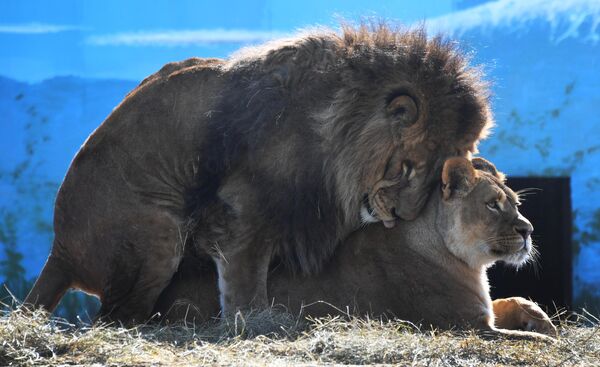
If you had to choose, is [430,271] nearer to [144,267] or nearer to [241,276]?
Answer: [241,276]

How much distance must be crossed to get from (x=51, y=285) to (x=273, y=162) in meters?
1.36

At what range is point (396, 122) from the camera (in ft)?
17.0

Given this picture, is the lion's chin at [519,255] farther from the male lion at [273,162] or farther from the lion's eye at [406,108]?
the lion's eye at [406,108]

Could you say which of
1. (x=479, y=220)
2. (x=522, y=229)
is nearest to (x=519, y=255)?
(x=522, y=229)

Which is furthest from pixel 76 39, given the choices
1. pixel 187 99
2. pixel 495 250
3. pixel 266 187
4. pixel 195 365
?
pixel 195 365

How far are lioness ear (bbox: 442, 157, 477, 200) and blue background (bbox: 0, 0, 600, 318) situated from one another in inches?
107

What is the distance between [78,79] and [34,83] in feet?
1.08

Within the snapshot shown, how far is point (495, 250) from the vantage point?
5.14m

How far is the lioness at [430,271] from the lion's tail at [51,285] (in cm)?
58

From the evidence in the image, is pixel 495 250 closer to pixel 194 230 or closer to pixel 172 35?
pixel 194 230

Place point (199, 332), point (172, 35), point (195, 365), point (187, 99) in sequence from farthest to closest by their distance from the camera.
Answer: point (172, 35)
point (187, 99)
point (199, 332)
point (195, 365)

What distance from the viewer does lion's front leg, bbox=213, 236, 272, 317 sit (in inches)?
200

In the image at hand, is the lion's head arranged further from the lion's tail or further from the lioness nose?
the lion's tail

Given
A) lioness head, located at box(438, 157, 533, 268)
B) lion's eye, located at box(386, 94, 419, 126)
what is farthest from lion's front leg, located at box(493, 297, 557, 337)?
lion's eye, located at box(386, 94, 419, 126)
